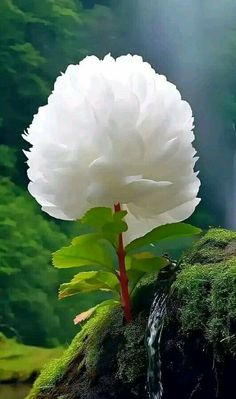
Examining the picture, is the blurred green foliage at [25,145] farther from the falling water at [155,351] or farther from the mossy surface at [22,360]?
the falling water at [155,351]

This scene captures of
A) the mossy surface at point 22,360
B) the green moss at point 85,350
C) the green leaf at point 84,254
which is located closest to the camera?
the green leaf at point 84,254

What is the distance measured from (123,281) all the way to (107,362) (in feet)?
0.47

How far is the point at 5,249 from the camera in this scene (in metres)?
2.21

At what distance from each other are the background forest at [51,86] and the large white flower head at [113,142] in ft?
3.88

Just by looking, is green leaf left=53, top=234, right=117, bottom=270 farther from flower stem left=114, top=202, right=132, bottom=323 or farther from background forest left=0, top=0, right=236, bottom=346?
background forest left=0, top=0, right=236, bottom=346

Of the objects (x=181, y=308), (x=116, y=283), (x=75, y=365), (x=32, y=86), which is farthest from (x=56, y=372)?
(x=32, y=86)

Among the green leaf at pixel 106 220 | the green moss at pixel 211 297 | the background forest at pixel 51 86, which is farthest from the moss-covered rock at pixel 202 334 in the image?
the background forest at pixel 51 86

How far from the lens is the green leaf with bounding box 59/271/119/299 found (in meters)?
1.01

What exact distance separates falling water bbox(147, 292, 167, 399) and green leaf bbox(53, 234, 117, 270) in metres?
0.10

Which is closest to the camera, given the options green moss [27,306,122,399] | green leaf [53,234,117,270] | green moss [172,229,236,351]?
green moss [172,229,236,351]

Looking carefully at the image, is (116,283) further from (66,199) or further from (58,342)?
(58,342)

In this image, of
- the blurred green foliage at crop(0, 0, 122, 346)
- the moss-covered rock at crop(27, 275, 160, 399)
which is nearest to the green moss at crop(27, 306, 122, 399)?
the moss-covered rock at crop(27, 275, 160, 399)

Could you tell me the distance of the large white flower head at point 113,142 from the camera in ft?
2.93

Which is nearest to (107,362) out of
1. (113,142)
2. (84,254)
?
(84,254)
